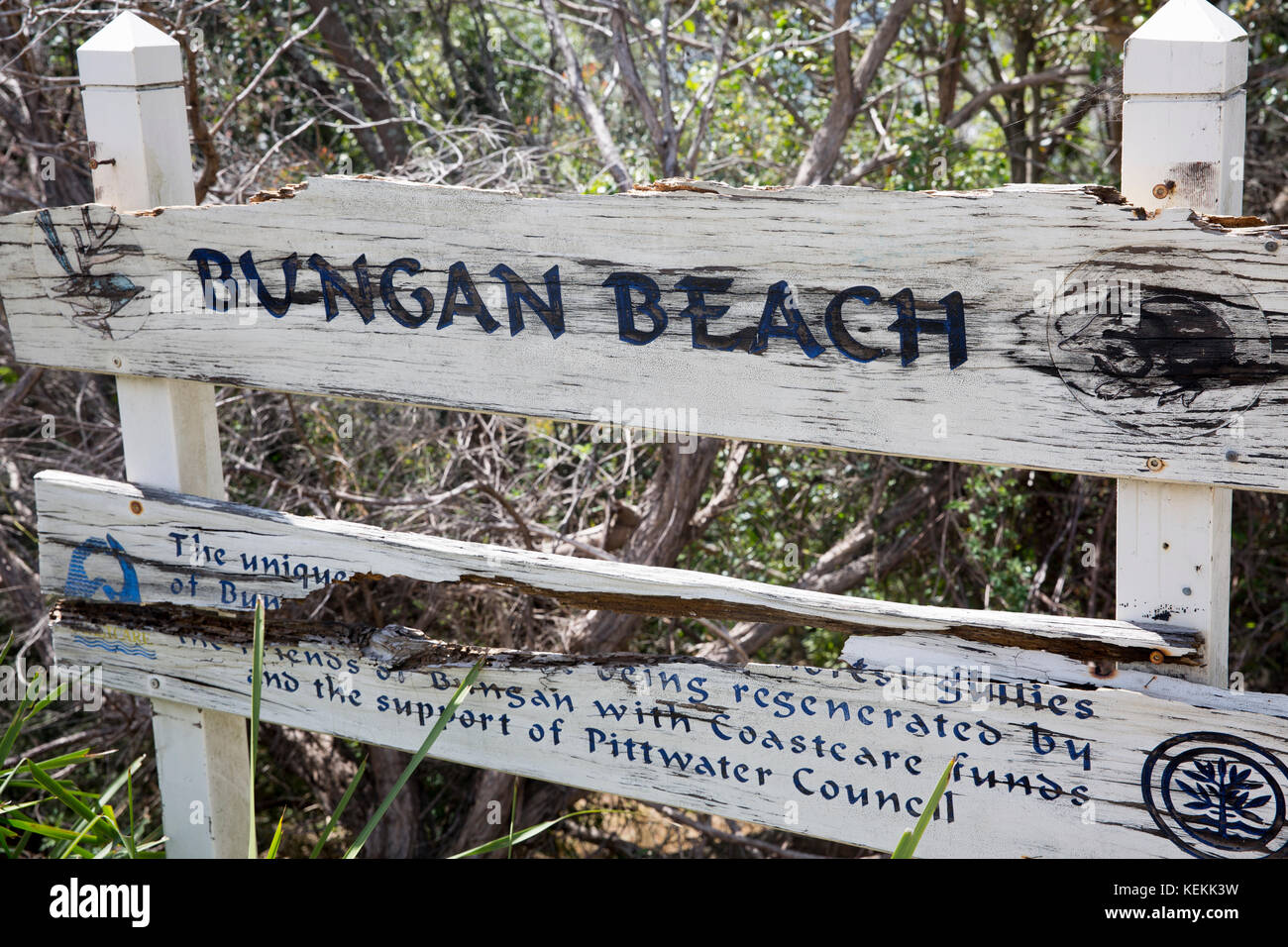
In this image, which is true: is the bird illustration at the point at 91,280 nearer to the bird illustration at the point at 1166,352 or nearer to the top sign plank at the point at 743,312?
the top sign plank at the point at 743,312

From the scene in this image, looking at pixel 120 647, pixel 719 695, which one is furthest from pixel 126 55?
pixel 719 695

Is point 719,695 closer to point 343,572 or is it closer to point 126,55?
point 343,572

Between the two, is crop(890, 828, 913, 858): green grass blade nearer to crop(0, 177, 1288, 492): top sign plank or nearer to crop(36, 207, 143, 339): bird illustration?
crop(0, 177, 1288, 492): top sign plank

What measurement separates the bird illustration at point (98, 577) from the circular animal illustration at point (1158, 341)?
1.72 metres

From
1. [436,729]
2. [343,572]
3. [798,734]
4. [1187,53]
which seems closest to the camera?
[1187,53]

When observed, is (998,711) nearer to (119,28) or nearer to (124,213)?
(124,213)

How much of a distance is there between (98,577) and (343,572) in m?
0.58

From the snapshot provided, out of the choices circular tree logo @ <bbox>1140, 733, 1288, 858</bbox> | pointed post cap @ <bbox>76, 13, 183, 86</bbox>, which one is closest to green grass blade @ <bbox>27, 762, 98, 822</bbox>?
pointed post cap @ <bbox>76, 13, 183, 86</bbox>

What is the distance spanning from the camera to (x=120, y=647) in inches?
87.5

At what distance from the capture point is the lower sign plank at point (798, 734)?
4.90 ft

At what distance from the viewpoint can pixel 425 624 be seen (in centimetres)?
332

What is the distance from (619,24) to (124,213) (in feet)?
5.16

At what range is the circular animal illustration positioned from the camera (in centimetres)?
138
